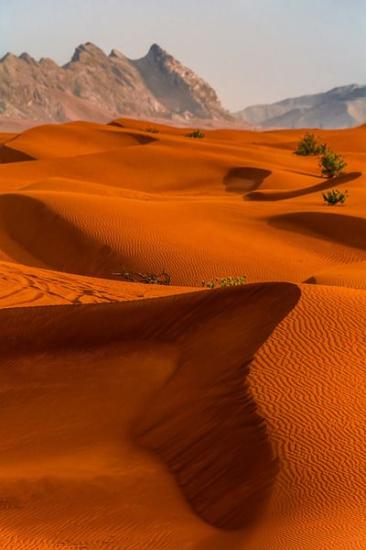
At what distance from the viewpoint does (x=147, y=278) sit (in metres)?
17.0

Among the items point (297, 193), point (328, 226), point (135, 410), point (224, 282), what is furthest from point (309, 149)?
point (135, 410)

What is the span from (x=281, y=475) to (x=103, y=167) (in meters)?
31.5

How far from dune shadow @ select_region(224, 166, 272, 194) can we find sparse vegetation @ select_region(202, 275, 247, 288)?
1573 centimetres

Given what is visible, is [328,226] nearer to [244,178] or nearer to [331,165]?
[331,165]

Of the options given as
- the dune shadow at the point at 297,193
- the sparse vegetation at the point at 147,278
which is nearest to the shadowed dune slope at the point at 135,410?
the sparse vegetation at the point at 147,278

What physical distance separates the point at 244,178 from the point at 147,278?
18259 millimetres

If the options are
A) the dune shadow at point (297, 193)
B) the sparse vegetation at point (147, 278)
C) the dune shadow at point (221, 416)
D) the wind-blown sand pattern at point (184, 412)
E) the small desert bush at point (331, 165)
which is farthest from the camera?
the small desert bush at point (331, 165)

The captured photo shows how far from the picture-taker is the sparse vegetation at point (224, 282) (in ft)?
50.6

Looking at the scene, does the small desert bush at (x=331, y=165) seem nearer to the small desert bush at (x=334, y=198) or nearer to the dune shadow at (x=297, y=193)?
the dune shadow at (x=297, y=193)

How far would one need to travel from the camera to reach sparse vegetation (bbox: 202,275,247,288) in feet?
50.6

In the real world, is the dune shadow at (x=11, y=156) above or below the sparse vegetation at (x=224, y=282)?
below

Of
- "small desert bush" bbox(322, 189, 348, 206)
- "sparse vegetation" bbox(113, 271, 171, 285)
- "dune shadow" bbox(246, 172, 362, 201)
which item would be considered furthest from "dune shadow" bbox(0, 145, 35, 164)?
"sparse vegetation" bbox(113, 271, 171, 285)

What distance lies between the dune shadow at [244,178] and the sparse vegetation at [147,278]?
15353 mm

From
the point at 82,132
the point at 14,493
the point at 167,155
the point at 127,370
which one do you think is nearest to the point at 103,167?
the point at 167,155
